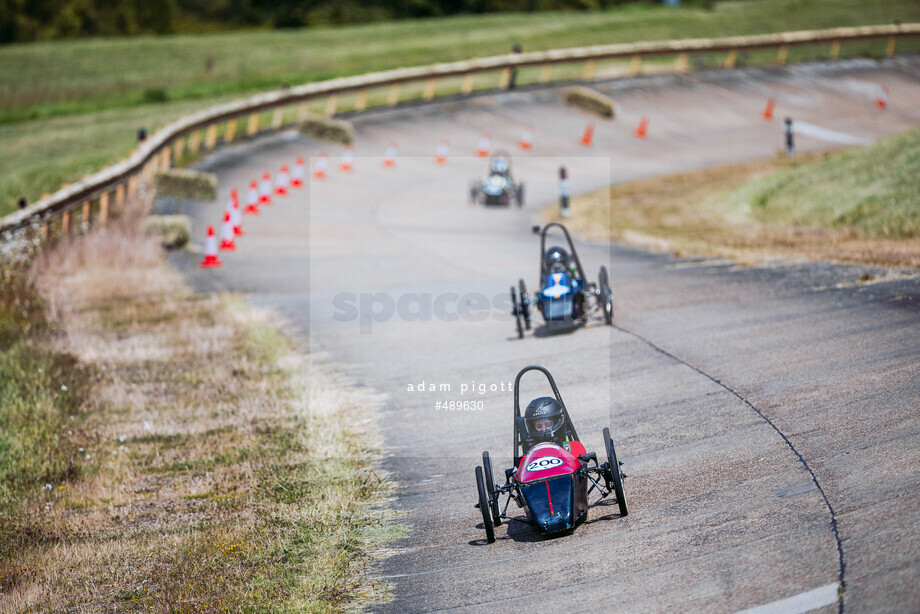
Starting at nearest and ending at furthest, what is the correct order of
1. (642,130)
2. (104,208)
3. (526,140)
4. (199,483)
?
(199,483) → (104,208) → (526,140) → (642,130)

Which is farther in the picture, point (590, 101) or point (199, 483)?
point (590, 101)

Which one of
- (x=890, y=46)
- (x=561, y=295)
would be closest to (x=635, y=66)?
(x=890, y=46)

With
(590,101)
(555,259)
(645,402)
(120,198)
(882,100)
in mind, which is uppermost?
(882,100)

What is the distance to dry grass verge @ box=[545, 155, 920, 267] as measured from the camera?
1744 centimetres

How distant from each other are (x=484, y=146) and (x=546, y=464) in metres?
26.6

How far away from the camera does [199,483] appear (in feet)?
33.3

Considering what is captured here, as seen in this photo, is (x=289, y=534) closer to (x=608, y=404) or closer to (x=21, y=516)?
(x=21, y=516)

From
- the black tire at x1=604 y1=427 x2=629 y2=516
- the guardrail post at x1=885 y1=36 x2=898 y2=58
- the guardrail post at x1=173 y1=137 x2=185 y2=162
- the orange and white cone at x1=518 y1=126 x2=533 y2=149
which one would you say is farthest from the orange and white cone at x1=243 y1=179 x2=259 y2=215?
the guardrail post at x1=885 y1=36 x2=898 y2=58

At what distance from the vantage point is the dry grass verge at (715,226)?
57.2ft

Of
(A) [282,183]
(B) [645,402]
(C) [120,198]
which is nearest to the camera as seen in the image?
(B) [645,402]

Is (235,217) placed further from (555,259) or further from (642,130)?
(642,130)

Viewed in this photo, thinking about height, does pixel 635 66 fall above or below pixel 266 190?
above

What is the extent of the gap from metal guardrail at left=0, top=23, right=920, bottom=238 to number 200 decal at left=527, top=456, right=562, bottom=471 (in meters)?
13.4

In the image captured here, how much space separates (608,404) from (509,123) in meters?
27.0
